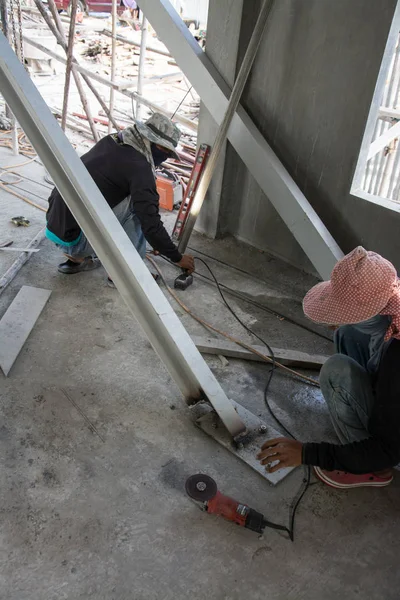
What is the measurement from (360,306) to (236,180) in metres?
2.93

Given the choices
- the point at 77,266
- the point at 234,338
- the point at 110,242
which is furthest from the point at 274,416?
the point at 77,266

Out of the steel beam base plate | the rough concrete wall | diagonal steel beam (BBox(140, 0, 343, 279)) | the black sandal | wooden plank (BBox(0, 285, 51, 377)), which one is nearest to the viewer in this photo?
the steel beam base plate

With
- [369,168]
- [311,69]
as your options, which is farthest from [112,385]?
[369,168]

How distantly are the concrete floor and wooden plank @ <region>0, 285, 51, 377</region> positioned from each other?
0.07 metres

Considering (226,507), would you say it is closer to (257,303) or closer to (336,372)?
(336,372)

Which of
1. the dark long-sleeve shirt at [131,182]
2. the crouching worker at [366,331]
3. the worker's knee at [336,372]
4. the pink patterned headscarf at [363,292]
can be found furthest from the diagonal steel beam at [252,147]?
the pink patterned headscarf at [363,292]

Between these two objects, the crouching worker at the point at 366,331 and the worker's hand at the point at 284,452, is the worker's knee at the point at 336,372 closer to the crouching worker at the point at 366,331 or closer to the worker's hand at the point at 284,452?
the crouching worker at the point at 366,331

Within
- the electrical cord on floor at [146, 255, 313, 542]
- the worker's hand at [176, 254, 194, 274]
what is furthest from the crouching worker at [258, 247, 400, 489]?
the worker's hand at [176, 254, 194, 274]

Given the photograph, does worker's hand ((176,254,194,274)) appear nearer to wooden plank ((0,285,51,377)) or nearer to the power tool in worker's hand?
wooden plank ((0,285,51,377))

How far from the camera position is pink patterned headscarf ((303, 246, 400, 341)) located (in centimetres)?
185

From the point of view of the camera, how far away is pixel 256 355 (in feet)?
10.6

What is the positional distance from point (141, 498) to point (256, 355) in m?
1.29

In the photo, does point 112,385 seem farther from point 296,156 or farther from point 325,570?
point 296,156

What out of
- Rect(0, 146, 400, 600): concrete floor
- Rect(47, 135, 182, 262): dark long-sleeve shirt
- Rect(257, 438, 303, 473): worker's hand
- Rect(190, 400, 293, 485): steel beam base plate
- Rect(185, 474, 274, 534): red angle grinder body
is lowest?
Rect(0, 146, 400, 600): concrete floor
